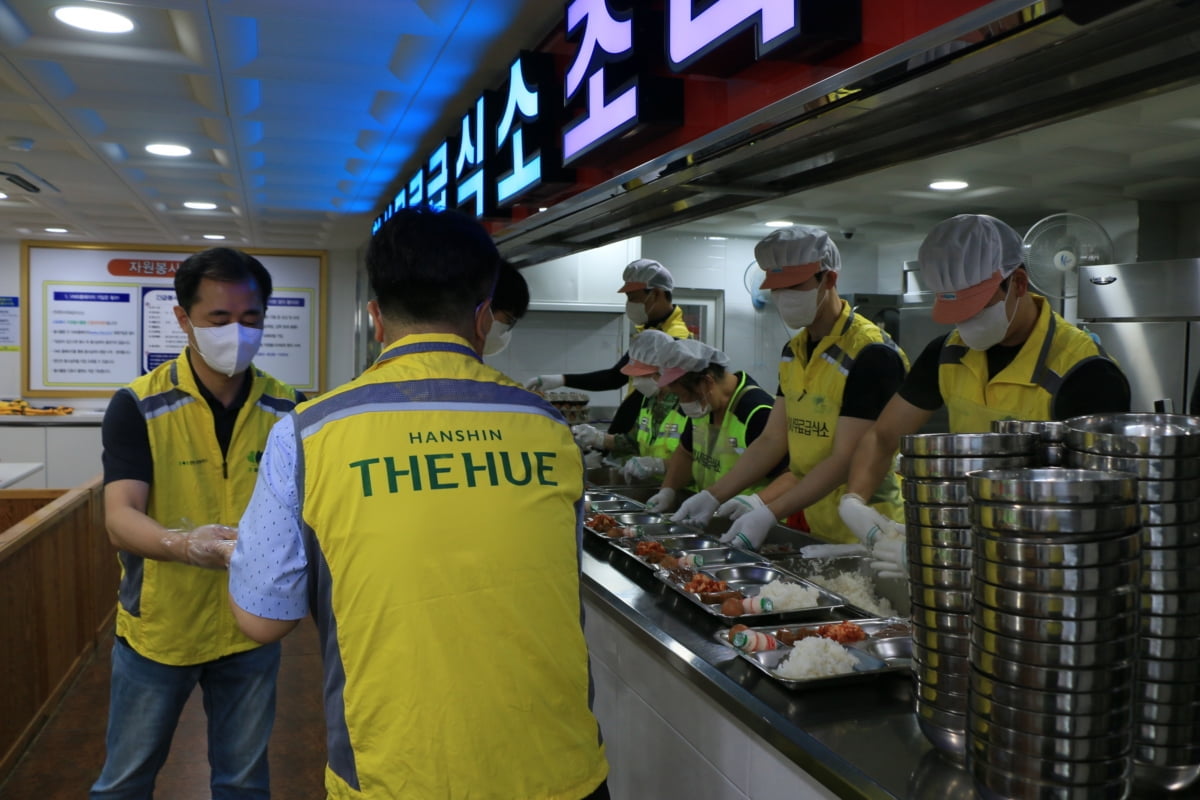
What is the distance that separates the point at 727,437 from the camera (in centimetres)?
365

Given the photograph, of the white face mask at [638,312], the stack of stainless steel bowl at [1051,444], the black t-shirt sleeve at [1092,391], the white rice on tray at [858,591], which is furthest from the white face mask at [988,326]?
the white face mask at [638,312]

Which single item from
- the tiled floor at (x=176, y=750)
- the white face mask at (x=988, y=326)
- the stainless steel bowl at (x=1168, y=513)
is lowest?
the tiled floor at (x=176, y=750)

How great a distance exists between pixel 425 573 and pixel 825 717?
0.68 m

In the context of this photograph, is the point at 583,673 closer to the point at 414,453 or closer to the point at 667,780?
the point at 414,453

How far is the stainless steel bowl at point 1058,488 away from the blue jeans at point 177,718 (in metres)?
1.84

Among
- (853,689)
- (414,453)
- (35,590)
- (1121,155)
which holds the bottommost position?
(35,590)

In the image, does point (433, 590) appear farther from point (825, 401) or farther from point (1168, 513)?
point (825, 401)

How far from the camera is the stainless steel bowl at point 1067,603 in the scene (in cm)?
106

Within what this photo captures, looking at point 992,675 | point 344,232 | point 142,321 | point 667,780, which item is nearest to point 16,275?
point 142,321

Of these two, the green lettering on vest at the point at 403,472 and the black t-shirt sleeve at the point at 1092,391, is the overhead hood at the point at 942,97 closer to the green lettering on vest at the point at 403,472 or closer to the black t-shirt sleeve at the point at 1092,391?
the black t-shirt sleeve at the point at 1092,391

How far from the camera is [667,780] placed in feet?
6.31

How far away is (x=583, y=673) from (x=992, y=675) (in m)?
0.59

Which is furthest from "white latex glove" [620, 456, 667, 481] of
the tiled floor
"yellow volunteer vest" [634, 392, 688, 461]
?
the tiled floor

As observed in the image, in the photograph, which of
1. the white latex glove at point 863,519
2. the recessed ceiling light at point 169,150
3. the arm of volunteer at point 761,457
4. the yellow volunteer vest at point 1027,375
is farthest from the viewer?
the recessed ceiling light at point 169,150
